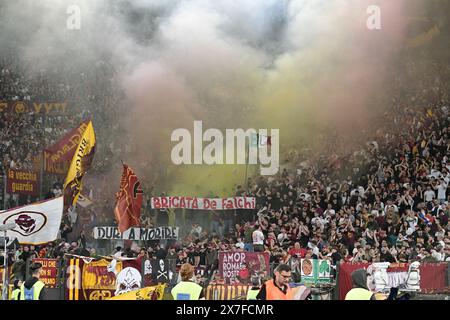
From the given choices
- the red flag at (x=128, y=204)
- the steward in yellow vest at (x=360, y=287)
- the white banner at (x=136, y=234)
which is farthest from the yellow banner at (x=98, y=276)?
the steward in yellow vest at (x=360, y=287)

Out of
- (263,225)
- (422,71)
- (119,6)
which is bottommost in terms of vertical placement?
(263,225)

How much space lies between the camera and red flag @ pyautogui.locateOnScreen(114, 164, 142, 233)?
1518cm

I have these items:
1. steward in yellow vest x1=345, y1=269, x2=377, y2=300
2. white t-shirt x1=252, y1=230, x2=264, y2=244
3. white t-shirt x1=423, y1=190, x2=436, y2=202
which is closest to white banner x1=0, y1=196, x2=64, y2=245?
steward in yellow vest x1=345, y1=269, x2=377, y2=300

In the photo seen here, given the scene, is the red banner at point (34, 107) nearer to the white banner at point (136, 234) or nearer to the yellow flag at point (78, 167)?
the white banner at point (136, 234)

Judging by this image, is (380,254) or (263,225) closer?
(380,254)

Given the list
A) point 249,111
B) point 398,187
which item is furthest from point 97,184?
point 398,187

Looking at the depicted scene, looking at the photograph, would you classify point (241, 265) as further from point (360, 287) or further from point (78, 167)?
point (360, 287)

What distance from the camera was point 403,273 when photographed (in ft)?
42.9

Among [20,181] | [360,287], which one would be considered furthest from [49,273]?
[360,287]

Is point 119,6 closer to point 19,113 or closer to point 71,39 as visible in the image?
point 71,39

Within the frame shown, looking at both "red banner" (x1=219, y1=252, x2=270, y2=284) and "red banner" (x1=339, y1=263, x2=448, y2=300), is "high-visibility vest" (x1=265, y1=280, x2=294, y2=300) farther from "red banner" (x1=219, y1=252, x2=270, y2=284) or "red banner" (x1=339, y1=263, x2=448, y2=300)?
"red banner" (x1=219, y1=252, x2=270, y2=284)

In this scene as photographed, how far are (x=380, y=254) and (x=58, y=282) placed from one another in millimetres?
5992

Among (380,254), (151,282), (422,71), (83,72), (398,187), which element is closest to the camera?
(151,282)

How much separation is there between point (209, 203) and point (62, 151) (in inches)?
188
